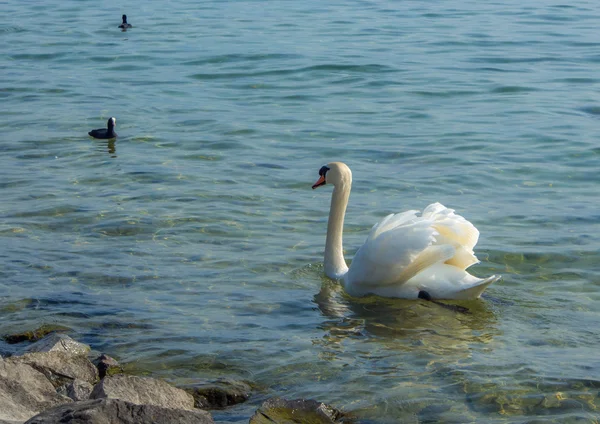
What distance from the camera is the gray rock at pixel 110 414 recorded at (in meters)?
4.42

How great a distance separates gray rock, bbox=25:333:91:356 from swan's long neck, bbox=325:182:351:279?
2.47 m

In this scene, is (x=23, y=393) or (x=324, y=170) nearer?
(x=23, y=393)

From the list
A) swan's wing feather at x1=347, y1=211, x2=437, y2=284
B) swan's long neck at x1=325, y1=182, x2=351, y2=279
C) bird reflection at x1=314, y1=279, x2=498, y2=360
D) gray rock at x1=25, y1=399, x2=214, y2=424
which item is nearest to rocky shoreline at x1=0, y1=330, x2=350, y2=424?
gray rock at x1=25, y1=399, x2=214, y2=424

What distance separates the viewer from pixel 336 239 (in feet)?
27.7

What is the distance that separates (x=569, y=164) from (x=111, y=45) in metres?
12.0

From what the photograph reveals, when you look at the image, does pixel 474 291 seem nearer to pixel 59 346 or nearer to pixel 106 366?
pixel 106 366

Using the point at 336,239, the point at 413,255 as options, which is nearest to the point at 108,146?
the point at 336,239

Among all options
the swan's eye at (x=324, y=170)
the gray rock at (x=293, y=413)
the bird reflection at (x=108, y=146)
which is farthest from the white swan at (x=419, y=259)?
the bird reflection at (x=108, y=146)

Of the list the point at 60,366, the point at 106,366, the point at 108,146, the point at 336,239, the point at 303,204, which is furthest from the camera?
the point at 108,146

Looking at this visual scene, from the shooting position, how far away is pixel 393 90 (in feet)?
53.8

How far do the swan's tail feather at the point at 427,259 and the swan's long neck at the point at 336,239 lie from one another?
0.78m

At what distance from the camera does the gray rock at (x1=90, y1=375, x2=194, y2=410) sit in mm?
5125

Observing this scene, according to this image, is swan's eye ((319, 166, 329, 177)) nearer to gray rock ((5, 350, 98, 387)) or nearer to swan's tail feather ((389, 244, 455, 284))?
swan's tail feather ((389, 244, 455, 284))

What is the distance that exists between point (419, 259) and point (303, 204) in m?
2.99
